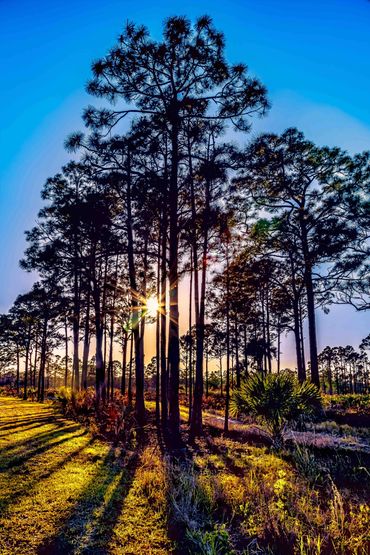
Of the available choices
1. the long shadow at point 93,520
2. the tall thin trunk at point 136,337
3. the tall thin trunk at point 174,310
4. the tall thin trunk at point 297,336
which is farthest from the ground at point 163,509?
the tall thin trunk at point 297,336

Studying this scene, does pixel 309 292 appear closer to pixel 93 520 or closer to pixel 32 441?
pixel 32 441

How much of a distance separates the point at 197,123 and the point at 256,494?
9.99 meters

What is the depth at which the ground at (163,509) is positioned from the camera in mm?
3098

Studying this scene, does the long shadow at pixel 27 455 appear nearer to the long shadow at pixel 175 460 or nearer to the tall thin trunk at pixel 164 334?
the long shadow at pixel 175 460

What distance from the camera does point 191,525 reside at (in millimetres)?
3533

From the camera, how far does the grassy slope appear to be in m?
3.13

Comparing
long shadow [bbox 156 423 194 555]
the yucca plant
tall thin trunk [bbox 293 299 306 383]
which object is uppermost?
tall thin trunk [bbox 293 299 306 383]

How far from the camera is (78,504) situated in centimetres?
402

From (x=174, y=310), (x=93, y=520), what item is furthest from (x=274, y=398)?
(x=93, y=520)

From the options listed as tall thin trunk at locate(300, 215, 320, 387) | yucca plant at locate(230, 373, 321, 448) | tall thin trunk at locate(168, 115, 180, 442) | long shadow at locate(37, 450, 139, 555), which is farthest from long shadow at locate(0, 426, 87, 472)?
tall thin trunk at locate(300, 215, 320, 387)

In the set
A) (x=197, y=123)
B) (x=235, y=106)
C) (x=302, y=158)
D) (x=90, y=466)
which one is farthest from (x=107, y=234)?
(x=302, y=158)

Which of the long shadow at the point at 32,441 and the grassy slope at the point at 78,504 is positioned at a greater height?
the grassy slope at the point at 78,504

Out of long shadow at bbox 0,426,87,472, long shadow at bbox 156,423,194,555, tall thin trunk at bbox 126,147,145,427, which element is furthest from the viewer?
tall thin trunk at bbox 126,147,145,427

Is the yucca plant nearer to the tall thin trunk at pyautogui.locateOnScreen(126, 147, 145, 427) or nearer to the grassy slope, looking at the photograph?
the grassy slope
